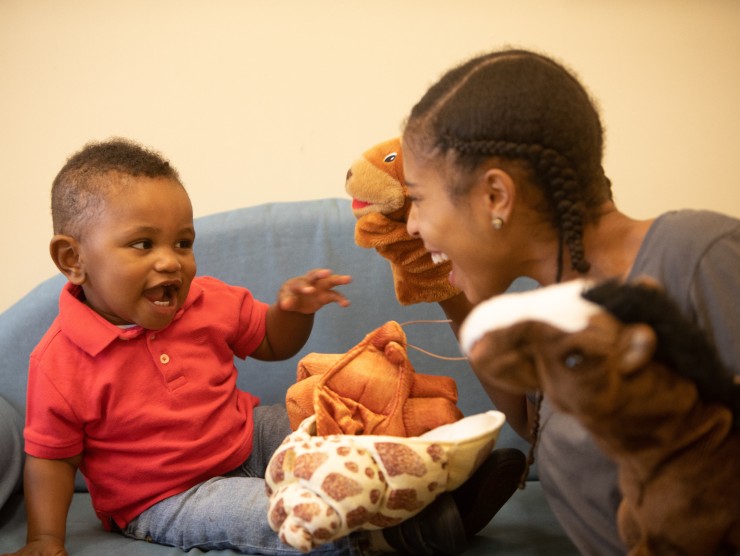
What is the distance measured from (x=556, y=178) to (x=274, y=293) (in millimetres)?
701

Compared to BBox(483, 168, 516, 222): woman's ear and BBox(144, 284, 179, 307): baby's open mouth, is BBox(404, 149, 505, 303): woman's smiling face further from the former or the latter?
BBox(144, 284, 179, 307): baby's open mouth

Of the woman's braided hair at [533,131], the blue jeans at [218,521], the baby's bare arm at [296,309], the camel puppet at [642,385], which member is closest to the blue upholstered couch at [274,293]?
the baby's bare arm at [296,309]

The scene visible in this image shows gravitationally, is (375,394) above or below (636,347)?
below

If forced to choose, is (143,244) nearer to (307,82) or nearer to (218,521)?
(218,521)

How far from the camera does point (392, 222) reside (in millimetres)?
1027

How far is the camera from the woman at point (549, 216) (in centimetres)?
77

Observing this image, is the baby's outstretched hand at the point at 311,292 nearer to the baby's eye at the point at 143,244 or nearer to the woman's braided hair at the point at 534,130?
the baby's eye at the point at 143,244

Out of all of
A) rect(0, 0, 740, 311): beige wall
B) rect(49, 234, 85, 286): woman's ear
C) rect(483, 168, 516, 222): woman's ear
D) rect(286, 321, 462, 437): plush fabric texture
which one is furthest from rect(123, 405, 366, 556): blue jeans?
rect(0, 0, 740, 311): beige wall

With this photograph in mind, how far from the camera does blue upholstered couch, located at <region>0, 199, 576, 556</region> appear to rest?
1333 mm

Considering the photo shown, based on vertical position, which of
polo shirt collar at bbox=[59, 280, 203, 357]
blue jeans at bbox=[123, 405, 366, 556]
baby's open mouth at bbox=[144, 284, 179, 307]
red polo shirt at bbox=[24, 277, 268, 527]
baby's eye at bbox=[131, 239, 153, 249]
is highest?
baby's eye at bbox=[131, 239, 153, 249]

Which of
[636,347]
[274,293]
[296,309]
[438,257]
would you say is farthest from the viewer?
[274,293]

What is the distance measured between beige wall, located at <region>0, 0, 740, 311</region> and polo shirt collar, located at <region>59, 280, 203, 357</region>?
0.52 metres

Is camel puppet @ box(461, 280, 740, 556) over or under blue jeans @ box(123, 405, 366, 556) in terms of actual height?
over

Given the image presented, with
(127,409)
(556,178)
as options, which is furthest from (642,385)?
(127,409)
